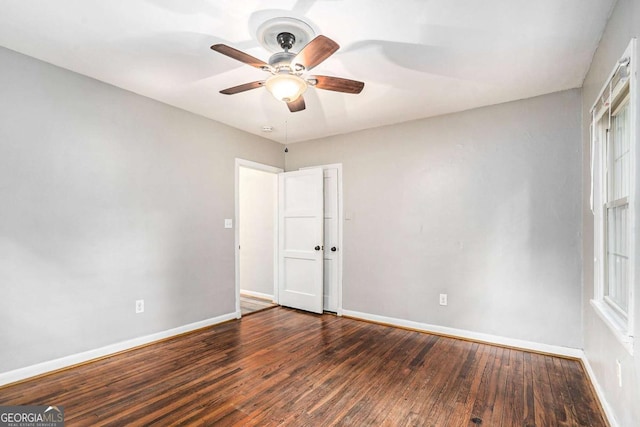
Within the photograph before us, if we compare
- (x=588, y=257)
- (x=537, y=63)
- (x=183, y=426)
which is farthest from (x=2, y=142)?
(x=588, y=257)

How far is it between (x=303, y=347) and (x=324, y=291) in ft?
4.82

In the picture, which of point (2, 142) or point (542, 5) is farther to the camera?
point (2, 142)

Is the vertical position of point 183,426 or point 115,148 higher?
point 115,148

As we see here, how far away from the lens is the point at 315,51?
182cm

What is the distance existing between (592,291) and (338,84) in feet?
8.78

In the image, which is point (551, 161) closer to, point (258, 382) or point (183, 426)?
point (258, 382)

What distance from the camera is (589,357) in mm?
2717

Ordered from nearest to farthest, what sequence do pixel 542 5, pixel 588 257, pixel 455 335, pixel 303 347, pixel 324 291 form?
pixel 542 5
pixel 588 257
pixel 303 347
pixel 455 335
pixel 324 291

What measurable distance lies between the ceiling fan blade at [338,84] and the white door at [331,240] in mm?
2350

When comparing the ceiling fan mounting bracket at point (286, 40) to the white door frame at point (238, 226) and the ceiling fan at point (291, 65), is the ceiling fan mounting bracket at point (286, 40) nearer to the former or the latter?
the ceiling fan at point (291, 65)

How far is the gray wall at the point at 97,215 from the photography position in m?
2.49

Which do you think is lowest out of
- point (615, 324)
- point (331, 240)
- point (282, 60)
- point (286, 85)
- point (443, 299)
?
point (443, 299)

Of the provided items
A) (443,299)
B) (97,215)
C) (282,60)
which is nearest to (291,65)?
(282,60)

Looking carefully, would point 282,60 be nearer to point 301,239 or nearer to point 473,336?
point 301,239
